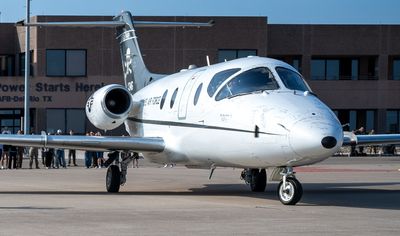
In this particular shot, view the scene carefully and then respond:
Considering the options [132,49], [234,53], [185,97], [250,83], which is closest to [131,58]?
[132,49]

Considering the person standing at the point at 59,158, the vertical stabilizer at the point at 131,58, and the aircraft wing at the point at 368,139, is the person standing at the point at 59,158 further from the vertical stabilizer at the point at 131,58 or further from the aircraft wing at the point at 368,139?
the aircraft wing at the point at 368,139

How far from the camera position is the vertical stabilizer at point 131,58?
2544 centimetres

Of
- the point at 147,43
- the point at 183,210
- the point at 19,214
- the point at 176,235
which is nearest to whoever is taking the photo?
the point at 176,235

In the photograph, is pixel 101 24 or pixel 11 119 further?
pixel 11 119

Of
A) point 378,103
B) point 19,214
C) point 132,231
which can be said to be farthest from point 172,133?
point 378,103

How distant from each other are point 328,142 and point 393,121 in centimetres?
5222

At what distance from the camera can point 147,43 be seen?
196 ft

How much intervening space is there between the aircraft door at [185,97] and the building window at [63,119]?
41964 mm

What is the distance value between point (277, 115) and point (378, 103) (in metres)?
49.7

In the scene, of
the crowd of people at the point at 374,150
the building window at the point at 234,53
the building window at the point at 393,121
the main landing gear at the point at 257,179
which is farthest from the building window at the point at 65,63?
the main landing gear at the point at 257,179

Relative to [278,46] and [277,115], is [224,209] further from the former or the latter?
[278,46]

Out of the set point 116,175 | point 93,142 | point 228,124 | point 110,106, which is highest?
point 110,106

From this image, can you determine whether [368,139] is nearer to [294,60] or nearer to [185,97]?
[185,97]

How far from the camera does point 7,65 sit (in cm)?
6525
